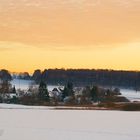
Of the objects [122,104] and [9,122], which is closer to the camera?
[9,122]

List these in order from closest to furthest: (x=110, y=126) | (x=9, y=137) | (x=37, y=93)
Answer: (x=9, y=137) < (x=110, y=126) < (x=37, y=93)

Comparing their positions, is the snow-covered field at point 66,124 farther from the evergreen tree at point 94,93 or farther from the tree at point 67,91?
the tree at point 67,91

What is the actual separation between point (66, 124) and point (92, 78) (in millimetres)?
5018

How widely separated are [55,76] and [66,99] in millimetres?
1617

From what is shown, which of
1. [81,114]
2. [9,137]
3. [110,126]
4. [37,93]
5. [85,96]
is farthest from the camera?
[37,93]

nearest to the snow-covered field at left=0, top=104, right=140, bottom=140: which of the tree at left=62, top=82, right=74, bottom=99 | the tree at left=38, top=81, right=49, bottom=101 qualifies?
the tree at left=38, top=81, right=49, bottom=101

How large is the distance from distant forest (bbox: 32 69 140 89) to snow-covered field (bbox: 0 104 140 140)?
5.63 ft

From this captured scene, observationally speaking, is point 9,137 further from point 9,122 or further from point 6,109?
point 6,109

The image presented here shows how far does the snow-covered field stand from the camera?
27.2ft

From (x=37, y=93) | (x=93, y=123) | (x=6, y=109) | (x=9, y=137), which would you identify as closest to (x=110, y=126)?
(x=93, y=123)

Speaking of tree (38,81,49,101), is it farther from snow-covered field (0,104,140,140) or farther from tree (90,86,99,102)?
tree (90,86,99,102)

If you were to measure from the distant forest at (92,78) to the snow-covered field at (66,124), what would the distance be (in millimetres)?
1715

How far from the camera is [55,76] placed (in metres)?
15.1

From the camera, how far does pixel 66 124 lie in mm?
10391
